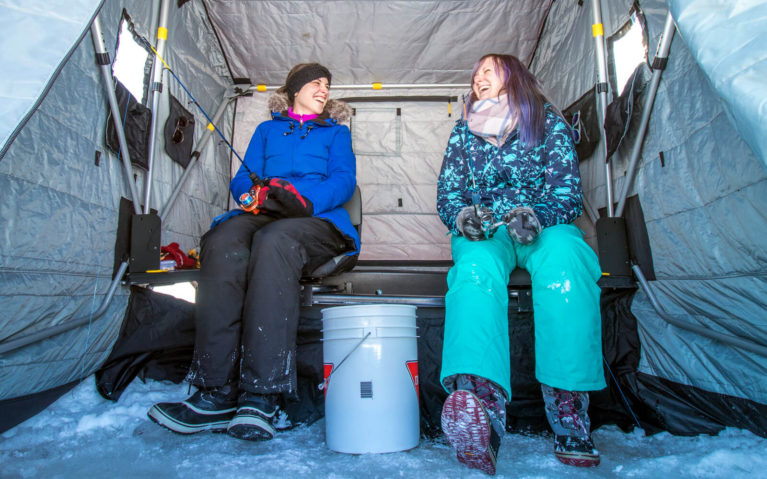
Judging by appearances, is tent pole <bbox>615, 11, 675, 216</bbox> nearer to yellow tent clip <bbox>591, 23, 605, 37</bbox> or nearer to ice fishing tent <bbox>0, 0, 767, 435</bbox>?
ice fishing tent <bbox>0, 0, 767, 435</bbox>

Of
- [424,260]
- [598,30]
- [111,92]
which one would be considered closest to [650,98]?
[598,30]

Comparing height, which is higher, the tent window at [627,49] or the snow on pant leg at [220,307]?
the tent window at [627,49]

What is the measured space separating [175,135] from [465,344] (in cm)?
184

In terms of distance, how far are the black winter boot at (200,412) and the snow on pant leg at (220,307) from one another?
1.7 inches

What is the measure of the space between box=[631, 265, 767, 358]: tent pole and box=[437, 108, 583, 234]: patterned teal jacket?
0.35 m

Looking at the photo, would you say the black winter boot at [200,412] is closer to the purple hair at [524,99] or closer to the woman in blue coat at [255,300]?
the woman in blue coat at [255,300]

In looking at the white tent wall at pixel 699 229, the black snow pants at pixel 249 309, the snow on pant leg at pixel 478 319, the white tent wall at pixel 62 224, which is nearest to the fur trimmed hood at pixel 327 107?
the white tent wall at pixel 62 224

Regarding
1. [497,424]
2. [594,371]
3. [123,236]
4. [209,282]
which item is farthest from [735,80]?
[123,236]

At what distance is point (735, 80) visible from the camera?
0.93m

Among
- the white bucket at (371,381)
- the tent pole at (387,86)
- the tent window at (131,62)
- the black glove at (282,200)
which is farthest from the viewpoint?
the tent pole at (387,86)

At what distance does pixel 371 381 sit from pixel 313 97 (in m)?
1.44

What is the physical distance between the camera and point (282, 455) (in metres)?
Answer: 1.28

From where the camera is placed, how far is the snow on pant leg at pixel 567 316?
1268mm

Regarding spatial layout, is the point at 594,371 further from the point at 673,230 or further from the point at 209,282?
the point at 209,282
